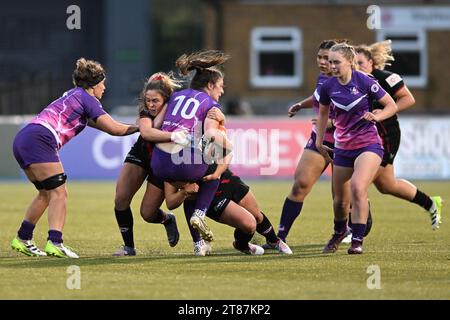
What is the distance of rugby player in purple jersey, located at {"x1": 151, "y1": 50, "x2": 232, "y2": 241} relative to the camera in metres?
9.88

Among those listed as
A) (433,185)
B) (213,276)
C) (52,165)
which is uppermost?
(52,165)

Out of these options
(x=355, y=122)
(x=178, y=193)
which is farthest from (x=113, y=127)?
(x=355, y=122)

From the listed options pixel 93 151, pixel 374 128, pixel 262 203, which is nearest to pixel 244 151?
pixel 93 151

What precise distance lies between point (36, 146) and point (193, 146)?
1392 millimetres

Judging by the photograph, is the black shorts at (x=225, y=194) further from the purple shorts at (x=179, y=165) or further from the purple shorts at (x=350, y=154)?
the purple shorts at (x=350, y=154)

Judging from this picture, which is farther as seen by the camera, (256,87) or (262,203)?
(256,87)

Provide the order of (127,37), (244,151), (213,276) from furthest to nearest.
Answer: (127,37) → (244,151) → (213,276)

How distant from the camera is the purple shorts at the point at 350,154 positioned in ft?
33.9

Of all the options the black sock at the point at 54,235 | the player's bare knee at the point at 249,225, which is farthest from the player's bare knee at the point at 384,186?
the black sock at the point at 54,235

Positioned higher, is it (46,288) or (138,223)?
(46,288)

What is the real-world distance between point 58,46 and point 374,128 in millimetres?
25370

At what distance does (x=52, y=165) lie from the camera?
10164mm

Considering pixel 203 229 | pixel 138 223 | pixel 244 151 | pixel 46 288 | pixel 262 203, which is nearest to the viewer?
pixel 46 288

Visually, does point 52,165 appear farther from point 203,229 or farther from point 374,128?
point 374,128
